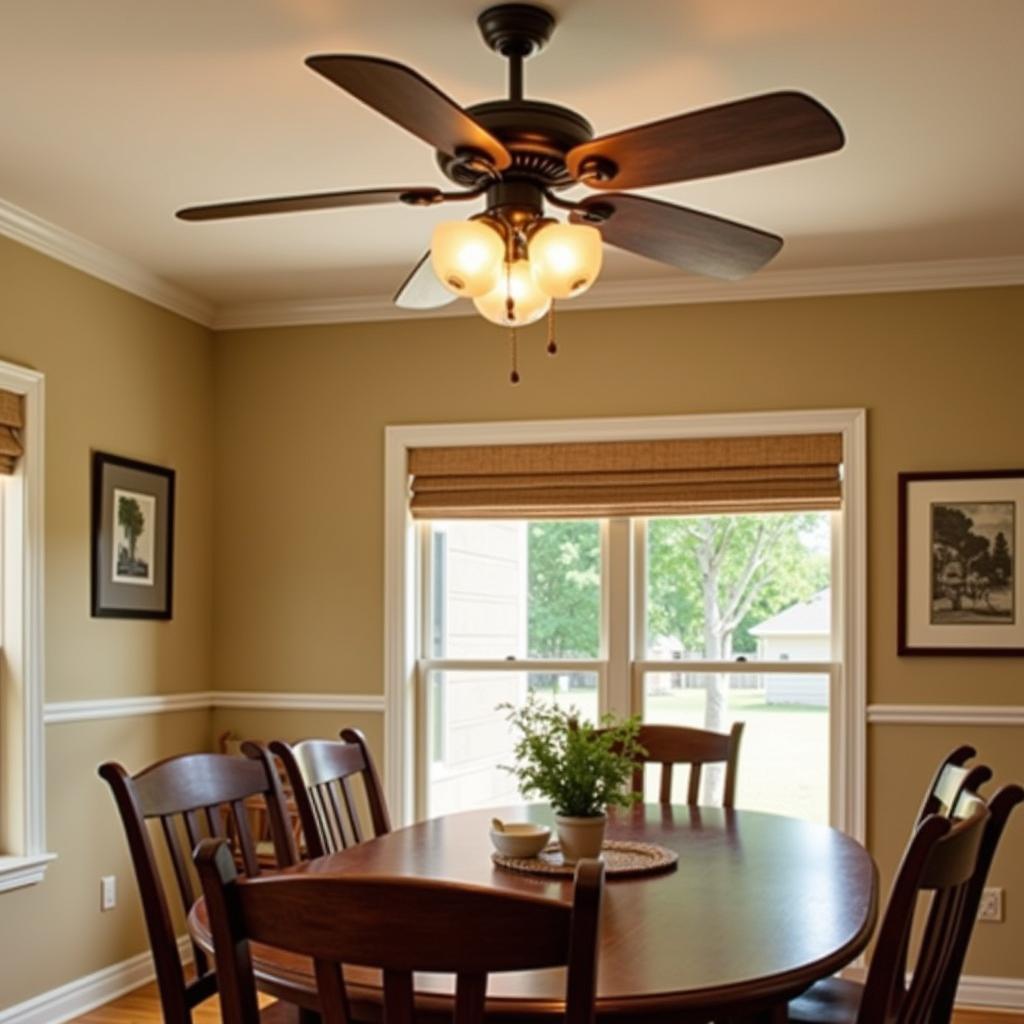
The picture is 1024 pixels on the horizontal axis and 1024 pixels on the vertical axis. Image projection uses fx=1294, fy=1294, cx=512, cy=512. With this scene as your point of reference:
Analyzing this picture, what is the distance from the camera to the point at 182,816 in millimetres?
2545

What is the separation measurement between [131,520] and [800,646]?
2.44 metres

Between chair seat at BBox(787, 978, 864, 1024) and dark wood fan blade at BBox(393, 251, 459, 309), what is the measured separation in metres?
1.69

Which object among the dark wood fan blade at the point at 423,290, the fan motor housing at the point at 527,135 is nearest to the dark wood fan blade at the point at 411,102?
the fan motor housing at the point at 527,135

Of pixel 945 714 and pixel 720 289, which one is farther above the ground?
pixel 720 289

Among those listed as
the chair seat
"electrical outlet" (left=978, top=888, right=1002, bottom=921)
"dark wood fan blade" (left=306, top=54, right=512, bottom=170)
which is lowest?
"electrical outlet" (left=978, top=888, right=1002, bottom=921)

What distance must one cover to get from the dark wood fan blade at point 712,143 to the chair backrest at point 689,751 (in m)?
1.78

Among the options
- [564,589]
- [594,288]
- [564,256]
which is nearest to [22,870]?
[564,589]

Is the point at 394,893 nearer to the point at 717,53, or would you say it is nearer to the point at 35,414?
the point at 717,53

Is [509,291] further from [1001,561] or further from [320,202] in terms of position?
[1001,561]

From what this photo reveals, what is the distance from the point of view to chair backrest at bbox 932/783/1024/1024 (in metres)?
2.04

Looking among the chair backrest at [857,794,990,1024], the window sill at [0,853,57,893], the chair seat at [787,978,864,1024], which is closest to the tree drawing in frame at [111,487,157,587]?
the window sill at [0,853,57,893]

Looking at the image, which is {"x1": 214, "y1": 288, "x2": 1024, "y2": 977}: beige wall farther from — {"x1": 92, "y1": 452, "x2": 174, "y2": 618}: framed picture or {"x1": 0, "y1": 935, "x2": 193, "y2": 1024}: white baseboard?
{"x1": 0, "y1": 935, "x2": 193, "y2": 1024}: white baseboard

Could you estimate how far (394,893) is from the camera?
1.39m

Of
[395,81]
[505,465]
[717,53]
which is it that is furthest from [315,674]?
[395,81]
